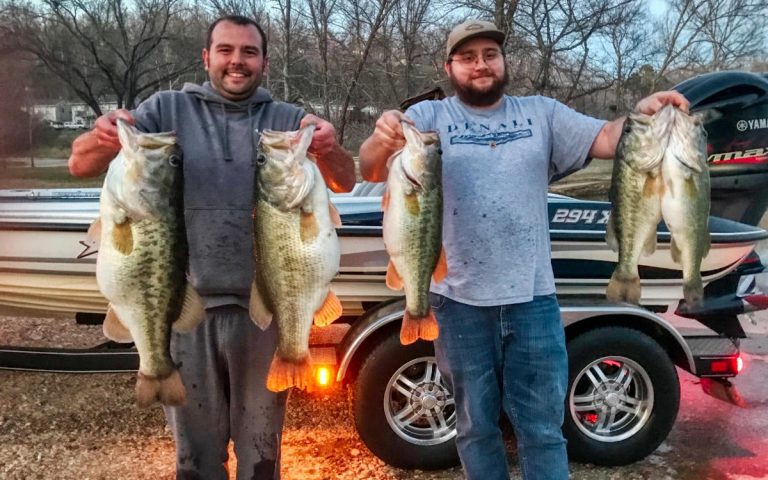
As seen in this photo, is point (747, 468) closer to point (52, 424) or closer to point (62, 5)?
point (52, 424)

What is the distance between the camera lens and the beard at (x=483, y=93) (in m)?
3.14

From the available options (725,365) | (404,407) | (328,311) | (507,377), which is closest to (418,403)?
(404,407)

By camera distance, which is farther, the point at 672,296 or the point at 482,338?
the point at 672,296

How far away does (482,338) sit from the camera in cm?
319

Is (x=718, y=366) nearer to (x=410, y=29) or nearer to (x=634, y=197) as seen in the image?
(x=634, y=197)

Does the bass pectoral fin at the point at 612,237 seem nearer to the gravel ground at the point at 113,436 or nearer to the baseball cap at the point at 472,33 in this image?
the baseball cap at the point at 472,33

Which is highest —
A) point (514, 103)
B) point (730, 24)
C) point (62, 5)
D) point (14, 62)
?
point (730, 24)

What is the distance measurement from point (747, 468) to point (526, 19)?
13730mm

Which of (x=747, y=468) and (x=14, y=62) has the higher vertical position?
(x=14, y=62)

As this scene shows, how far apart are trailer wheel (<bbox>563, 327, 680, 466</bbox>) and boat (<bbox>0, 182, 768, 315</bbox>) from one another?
43 cm

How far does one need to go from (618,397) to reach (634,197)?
1953 millimetres

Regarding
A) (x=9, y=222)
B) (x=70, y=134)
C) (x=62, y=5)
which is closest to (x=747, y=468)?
(x=9, y=222)

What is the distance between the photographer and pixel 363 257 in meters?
4.42

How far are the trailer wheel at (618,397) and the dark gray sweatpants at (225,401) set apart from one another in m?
2.13
